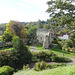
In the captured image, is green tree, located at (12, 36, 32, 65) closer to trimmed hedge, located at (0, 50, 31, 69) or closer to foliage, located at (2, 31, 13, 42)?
trimmed hedge, located at (0, 50, 31, 69)

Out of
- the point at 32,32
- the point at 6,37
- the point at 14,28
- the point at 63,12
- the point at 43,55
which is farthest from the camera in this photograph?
the point at 32,32

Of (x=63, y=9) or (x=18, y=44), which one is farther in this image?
(x=18, y=44)

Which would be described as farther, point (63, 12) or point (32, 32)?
point (32, 32)

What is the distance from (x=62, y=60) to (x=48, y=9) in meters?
11.3

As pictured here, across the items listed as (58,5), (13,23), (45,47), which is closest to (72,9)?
(58,5)

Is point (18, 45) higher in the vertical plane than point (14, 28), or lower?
lower

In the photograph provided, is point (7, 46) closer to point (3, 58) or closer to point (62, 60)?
point (3, 58)

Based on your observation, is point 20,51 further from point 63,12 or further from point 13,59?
point 63,12

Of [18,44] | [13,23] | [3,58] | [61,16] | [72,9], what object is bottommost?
[3,58]

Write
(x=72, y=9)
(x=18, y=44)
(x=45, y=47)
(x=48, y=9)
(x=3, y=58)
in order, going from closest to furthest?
(x=72, y=9), (x=48, y=9), (x=3, y=58), (x=18, y=44), (x=45, y=47)

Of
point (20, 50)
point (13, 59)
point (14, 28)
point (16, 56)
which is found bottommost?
point (13, 59)

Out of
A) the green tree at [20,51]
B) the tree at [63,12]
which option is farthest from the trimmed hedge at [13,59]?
the tree at [63,12]

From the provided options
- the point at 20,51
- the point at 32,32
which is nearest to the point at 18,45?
the point at 20,51

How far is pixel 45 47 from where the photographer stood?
27375mm
